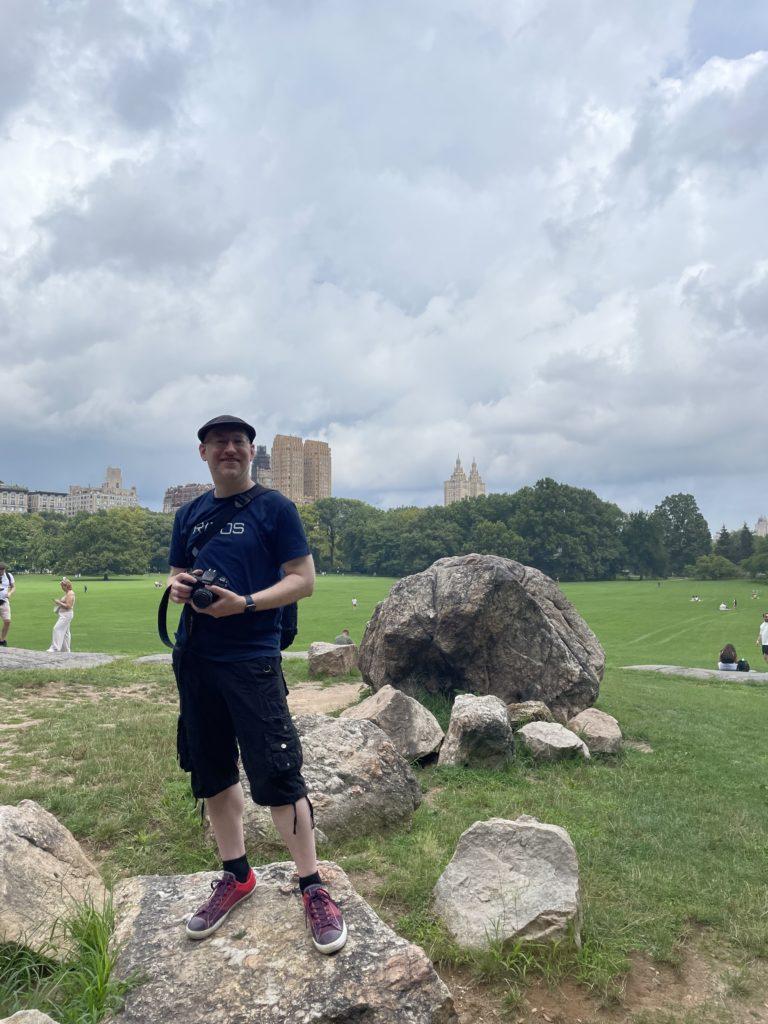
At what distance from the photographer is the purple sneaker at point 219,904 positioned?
13.0 feet

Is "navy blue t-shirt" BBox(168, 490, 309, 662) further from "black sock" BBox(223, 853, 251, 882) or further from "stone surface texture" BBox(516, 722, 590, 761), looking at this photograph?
"stone surface texture" BBox(516, 722, 590, 761)

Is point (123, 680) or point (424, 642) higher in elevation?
point (424, 642)

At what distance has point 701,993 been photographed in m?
4.28

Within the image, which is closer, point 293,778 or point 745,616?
point 293,778

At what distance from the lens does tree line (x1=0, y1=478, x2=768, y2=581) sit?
334 feet

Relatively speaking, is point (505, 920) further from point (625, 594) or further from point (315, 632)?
point (625, 594)

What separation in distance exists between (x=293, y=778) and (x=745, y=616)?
58.4 metres

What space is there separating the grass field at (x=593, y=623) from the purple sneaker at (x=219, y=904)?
21.0 meters

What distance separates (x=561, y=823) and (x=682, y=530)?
126337 millimetres

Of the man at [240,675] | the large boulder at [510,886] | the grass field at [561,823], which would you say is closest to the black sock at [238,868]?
the man at [240,675]

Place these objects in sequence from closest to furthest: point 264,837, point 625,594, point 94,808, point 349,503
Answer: point 264,837 < point 94,808 < point 625,594 < point 349,503

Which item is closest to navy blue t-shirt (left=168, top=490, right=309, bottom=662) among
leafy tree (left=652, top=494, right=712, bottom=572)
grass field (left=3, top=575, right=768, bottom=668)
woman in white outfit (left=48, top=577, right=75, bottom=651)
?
woman in white outfit (left=48, top=577, right=75, bottom=651)

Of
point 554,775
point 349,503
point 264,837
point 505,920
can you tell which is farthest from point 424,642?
point 349,503

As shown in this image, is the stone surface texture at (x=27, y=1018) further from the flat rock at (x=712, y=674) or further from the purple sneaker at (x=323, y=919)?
the flat rock at (x=712, y=674)
